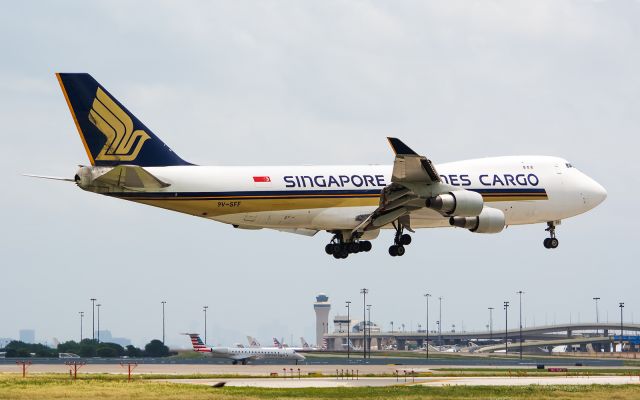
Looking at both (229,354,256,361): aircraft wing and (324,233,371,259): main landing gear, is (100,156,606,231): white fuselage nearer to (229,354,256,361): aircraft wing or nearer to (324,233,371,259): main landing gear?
(324,233,371,259): main landing gear

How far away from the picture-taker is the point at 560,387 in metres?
57.4

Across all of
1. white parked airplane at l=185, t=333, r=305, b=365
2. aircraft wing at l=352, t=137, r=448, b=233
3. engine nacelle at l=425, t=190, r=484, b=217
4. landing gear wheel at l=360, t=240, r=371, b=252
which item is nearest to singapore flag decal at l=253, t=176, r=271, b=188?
aircraft wing at l=352, t=137, r=448, b=233

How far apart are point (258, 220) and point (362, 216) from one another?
20.9 ft

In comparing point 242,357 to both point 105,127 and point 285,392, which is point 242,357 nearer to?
point 105,127

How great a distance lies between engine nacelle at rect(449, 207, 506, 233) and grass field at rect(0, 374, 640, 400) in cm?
918

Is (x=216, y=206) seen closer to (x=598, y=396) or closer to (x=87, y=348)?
(x=598, y=396)

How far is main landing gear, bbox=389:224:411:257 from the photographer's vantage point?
210 feet

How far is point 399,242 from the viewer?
64312 mm

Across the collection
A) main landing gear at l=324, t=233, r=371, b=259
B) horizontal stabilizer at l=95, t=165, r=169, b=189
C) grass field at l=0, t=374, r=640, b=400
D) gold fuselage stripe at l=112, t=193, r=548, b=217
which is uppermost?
horizontal stabilizer at l=95, t=165, r=169, b=189

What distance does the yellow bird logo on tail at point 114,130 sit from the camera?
57.5 metres

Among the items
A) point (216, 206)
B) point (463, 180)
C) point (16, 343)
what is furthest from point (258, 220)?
point (16, 343)

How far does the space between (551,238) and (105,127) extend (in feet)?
102

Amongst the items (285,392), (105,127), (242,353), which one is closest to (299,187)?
(105,127)

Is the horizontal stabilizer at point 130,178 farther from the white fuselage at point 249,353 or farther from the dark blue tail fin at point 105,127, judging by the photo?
the white fuselage at point 249,353
